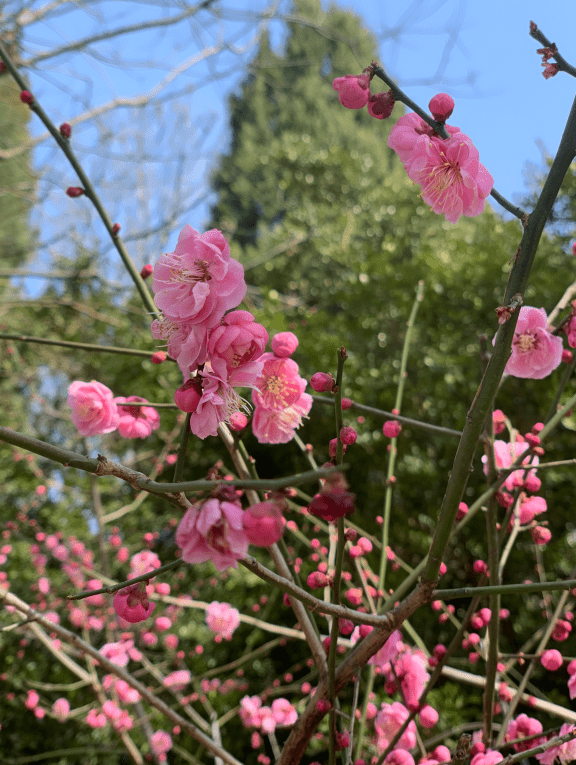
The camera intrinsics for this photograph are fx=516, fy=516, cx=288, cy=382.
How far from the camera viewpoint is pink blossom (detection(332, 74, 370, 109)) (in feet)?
2.06

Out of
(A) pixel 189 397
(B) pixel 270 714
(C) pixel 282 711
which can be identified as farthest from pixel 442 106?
(B) pixel 270 714

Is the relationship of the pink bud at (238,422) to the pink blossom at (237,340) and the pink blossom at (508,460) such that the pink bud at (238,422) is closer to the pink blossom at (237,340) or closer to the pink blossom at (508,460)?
the pink blossom at (237,340)

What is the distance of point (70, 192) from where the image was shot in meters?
0.95

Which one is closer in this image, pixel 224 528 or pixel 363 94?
pixel 224 528

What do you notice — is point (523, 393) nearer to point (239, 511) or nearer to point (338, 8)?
point (239, 511)

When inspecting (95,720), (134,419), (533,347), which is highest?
(533,347)

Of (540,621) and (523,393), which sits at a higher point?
(523,393)

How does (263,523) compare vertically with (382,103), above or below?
below

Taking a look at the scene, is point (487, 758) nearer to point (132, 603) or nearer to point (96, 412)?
point (132, 603)

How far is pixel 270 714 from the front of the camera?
1663mm

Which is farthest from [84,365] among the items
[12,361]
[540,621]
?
[540,621]

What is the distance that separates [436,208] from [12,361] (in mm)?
4520

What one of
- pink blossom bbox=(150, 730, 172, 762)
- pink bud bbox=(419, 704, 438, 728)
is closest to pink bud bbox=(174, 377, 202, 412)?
pink bud bbox=(419, 704, 438, 728)

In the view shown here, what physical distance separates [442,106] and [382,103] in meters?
0.08
